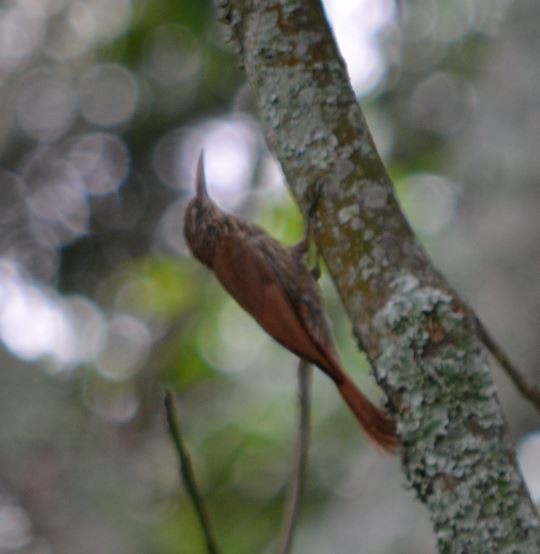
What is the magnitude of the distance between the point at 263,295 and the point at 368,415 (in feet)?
1.41

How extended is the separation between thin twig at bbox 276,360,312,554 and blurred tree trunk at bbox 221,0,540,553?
0.20m

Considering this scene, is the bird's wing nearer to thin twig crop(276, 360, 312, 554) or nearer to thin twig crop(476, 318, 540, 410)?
thin twig crop(276, 360, 312, 554)

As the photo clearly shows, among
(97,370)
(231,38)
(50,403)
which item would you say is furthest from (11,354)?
(231,38)

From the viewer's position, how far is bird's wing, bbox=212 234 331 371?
70.4 inches

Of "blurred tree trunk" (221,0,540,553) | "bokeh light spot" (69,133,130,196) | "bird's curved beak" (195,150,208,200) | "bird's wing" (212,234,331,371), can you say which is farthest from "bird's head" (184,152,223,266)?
"bokeh light spot" (69,133,130,196)

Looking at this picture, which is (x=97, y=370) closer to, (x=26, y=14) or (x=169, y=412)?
(x=26, y=14)

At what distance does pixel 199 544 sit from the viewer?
12.2 ft

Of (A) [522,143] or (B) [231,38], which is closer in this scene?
(B) [231,38]

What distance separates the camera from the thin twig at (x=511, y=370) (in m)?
1.22

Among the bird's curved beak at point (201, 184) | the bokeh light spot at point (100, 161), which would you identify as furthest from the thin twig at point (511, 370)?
the bokeh light spot at point (100, 161)

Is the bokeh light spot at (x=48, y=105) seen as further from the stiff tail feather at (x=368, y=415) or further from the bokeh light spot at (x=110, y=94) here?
the stiff tail feather at (x=368, y=415)

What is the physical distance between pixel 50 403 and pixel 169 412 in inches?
122

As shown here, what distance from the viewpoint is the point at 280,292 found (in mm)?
1925

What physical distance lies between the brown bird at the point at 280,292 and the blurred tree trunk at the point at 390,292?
40 centimetres
